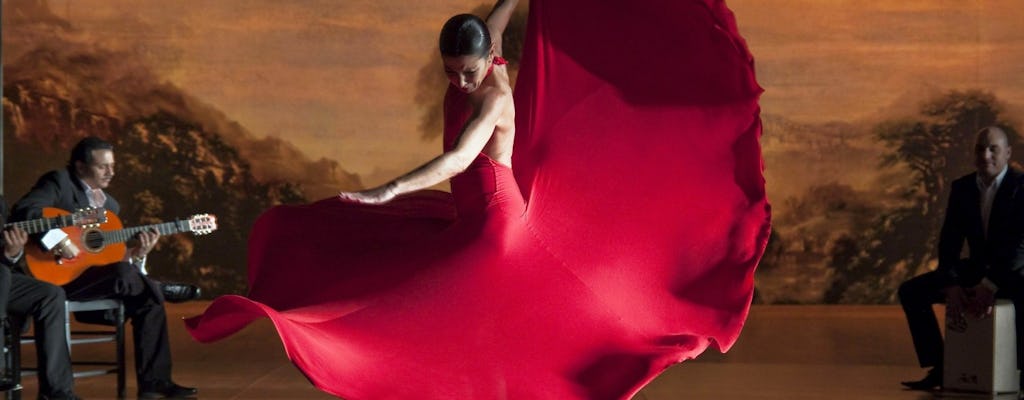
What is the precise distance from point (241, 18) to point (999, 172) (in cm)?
411

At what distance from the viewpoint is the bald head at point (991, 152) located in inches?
199

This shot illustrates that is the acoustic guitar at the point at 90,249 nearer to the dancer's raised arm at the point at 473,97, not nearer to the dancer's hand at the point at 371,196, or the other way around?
the dancer's raised arm at the point at 473,97

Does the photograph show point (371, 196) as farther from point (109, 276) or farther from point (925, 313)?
point (925, 313)

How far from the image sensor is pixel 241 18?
7.41m

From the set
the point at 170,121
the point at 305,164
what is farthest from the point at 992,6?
the point at 170,121

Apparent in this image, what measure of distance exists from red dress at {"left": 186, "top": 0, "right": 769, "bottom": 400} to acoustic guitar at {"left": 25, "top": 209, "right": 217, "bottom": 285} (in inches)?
66.0

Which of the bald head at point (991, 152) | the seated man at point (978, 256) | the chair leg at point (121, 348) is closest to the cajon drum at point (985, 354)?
the seated man at point (978, 256)

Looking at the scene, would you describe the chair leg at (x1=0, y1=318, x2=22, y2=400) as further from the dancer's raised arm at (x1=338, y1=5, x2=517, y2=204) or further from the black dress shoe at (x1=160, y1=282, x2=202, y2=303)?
the dancer's raised arm at (x1=338, y1=5, x2=517, y2=204)

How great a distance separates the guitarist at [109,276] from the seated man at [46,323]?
234mm

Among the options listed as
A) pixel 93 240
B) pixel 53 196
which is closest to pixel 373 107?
pixel 93 240

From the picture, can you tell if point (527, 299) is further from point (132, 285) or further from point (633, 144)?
point (132, 285)

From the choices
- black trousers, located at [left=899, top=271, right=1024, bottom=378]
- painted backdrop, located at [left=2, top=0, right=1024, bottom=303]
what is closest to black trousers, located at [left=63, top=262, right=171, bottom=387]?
painted backdrop, located at [left=2, top=0, right=1024, bottom=303]

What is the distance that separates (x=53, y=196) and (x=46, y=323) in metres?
0.58

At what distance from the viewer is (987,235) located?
16.7 feet
